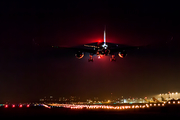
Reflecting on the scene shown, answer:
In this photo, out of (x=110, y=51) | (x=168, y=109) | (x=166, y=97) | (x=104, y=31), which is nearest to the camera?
(x=104, y=31)

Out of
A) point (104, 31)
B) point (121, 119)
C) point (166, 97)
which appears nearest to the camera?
point (121, 119)

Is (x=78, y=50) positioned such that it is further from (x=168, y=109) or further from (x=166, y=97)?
(x=166, y=97)

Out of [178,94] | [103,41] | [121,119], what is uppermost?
[103,41]

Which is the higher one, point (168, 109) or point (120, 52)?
point (120, 52)

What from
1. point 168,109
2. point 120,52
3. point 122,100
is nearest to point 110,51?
point 120,52

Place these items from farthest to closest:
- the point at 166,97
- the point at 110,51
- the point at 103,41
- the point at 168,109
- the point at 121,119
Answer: the point at 166,97 → the point at 168,109 → the point at 103,41 → the point at 110,51 → the point at 121,119

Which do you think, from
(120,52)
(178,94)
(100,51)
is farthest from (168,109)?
(178,94)

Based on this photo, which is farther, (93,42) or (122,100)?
(122,100)

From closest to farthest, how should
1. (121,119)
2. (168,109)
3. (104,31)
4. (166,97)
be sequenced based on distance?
(121,119) → (104,31) → (168,109) → (166,97)

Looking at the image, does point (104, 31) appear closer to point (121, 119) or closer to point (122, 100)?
point (121, 119)
